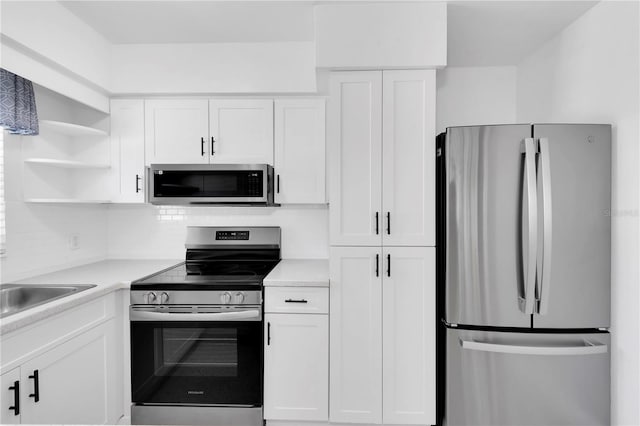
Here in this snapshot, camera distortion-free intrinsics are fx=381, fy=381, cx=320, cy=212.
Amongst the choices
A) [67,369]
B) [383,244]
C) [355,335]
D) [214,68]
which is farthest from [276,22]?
[67,369]

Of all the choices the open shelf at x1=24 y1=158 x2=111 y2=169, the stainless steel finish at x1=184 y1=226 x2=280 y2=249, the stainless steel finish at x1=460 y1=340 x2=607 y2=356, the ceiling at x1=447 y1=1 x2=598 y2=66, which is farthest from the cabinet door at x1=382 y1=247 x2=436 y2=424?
the open shelf at x1=24 y1=158 x2=111 y2=169

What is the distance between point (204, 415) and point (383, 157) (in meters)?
1.80

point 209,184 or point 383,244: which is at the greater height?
point 209,184

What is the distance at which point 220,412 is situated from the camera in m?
2.20

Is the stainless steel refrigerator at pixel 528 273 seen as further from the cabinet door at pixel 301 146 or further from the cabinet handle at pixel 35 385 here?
the cabinet handle at pixel 35 385

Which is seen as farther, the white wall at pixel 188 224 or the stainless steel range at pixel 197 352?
the white wall at pixel 188 224

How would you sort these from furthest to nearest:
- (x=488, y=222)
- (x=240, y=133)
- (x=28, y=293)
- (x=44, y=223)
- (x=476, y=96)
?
(x=476, y=96) → (x=240, y=133) → (x=44, y=223) → (x=28, y=293) → (x=488, y=222)

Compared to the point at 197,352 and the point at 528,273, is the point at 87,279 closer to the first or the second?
the point at 197,352

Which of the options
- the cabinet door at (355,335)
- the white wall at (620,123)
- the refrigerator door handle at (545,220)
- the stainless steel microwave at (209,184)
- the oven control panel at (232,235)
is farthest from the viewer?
the oven control panel at (232,235)

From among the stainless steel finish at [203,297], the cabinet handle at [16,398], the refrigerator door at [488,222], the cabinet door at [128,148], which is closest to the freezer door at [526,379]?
the refrigerator door at [488,222]

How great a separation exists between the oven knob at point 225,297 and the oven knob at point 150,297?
38 centimetres

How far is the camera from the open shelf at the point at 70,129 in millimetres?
2349

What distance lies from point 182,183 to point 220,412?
56.7 inches

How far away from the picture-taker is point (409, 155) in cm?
212
